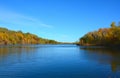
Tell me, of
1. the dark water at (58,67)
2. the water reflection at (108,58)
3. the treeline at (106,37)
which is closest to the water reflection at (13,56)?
the dark water at (58,67)

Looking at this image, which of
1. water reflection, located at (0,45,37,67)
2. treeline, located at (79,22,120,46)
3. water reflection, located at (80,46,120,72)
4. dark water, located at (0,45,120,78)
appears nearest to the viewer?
dark water, located at (0,45,120,78)

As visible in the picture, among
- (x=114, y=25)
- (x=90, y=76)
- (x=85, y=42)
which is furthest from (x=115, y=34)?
(x=90, y=76)

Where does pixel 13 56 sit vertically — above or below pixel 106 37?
below

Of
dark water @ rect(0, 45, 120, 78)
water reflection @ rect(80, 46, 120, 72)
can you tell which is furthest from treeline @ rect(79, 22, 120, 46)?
dark water @ rect(0, 45, 120, 78)

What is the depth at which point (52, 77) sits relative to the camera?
2427 centimetres

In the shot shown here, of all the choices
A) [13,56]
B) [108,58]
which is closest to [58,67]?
[108,58]

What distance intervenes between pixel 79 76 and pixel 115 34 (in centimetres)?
9955

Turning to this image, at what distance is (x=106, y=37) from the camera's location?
13450cm

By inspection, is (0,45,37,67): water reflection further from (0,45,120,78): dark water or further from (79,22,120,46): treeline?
(79,22,120,46): treeline

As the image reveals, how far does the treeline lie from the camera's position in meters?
118

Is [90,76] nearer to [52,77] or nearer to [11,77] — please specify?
[52,77]

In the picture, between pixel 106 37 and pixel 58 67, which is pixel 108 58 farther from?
pixel 106 37

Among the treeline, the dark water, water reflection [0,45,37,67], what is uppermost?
the treeline

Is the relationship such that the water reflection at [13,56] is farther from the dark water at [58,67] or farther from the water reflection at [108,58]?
the water reflection at [108,58]
